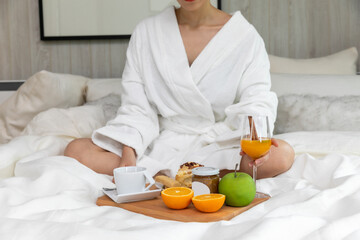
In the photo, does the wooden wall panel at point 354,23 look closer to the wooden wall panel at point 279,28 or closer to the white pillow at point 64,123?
the wooden wall panel at point 279,28

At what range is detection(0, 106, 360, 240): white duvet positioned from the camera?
95cm

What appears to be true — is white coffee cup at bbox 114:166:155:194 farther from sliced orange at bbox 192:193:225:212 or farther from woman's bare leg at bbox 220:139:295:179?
woman's bare leg at bbox 220:139:295:179

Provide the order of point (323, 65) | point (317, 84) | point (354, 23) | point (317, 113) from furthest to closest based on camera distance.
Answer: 1. point (354, 23)
2. point (323, 65)
3. point (317, 84)
4. point (317, 113)

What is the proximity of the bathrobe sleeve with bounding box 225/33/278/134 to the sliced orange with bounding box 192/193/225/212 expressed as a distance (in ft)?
2.18

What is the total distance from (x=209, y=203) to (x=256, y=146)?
23 centimetres

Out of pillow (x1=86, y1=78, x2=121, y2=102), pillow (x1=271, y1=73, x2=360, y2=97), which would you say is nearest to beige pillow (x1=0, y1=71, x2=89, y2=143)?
pillow (x1=86, y1=78, x2=121, y2=102)

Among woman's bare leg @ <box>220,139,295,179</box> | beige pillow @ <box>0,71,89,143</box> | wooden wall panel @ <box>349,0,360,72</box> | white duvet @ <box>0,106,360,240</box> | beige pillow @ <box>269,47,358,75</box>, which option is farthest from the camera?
wooden wall panel @ <box>349,0,360,72</box>

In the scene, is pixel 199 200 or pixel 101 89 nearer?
pixel 199 200

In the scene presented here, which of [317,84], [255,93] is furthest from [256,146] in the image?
[317,84]

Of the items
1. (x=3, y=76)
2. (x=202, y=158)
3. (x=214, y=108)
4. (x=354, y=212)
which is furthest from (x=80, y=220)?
(x=3, y=76)

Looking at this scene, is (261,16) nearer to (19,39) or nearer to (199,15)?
(199,15)

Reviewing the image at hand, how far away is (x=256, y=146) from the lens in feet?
4.24

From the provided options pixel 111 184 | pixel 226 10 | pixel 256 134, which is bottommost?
pixel 111 184

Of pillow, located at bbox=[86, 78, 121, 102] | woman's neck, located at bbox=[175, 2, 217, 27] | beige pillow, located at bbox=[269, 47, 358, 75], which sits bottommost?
pillow, located at bbox=[86, 78, 121, 102]
